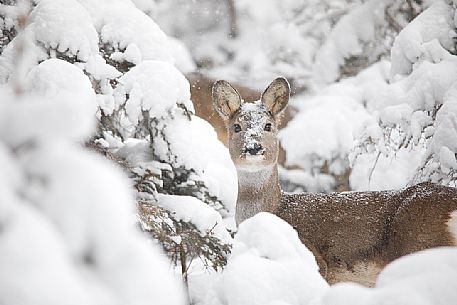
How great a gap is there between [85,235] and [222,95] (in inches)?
190

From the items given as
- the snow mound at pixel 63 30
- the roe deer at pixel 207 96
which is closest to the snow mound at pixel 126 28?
the snow mound at pixel 63 30

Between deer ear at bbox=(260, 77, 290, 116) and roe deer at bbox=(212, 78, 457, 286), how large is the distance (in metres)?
0.15

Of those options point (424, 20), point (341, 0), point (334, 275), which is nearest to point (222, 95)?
point (334, 275)

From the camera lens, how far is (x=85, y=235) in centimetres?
108

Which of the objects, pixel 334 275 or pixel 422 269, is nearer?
pixel 422 269

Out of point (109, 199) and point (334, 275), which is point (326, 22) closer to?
point (334, 275)

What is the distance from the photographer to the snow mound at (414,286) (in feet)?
5.42

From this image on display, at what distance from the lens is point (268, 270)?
2332 millimetres

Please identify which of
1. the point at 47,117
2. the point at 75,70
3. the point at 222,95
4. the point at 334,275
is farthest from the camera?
the point at 222,95

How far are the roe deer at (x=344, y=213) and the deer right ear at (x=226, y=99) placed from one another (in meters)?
0.18

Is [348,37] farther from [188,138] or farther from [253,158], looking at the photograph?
[188,138]

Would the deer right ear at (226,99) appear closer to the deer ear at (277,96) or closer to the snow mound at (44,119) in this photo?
the deer ear at (277,96)

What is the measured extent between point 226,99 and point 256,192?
983 millimetres

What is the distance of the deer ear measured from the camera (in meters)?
5.76
